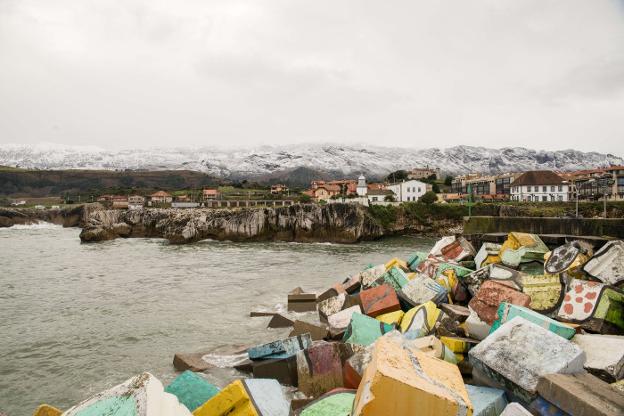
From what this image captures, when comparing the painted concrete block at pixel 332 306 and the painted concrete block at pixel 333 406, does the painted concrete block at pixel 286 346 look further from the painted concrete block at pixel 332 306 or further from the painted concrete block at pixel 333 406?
the painted concrete block at pixel 332 306

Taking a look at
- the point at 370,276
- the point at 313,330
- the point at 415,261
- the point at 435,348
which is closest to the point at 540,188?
the point at 415,261

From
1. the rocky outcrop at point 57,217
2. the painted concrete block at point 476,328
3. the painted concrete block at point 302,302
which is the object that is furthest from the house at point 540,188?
the rocky outcrop at point 57,217

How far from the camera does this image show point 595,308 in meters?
5.76

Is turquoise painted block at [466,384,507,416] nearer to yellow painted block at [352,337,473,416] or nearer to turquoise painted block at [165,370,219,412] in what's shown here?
yellow painted block at [352,337,473,416]

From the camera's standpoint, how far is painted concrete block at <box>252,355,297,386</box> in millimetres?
5660

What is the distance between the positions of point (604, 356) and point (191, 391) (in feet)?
15.4

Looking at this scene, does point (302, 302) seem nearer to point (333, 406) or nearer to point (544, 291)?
point (544, 291)

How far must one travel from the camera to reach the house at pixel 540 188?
66.9m

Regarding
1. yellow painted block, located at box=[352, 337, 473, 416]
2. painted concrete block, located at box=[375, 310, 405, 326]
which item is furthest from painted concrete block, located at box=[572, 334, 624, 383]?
painted concrete block, located at box=[375, 310, 405, 326]

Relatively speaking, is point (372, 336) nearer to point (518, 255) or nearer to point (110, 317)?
point (518, 255)

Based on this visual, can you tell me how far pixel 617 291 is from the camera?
588 cm

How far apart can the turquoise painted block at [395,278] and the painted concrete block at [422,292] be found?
0.96 metres

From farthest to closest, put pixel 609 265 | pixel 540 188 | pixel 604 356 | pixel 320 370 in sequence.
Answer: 1. pixel 540 188
2. pixel 609 265
3. pixel 320 370
4. pixel 604 356

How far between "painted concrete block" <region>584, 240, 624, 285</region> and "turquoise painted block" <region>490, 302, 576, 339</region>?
2.73m
